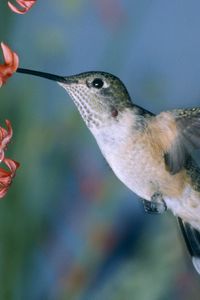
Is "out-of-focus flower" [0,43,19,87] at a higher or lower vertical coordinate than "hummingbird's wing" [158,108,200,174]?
higher

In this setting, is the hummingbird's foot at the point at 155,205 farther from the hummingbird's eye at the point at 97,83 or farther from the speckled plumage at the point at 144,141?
the hummingbird's eye at the point at 97,83

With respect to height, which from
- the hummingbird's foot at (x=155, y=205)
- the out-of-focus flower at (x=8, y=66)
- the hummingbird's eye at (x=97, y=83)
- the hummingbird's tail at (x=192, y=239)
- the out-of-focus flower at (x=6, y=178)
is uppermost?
the out-of-focus flower at (x=8, y=66)

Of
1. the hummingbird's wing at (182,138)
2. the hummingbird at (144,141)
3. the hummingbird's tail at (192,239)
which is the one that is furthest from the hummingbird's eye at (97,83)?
the hummingbird's tail at (192,239)

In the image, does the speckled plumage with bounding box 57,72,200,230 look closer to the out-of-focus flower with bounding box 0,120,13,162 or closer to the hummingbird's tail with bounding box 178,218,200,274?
the hummingbird's tail with bounding box 178,218,200,274

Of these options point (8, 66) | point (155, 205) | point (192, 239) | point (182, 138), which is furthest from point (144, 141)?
point (8, 66)

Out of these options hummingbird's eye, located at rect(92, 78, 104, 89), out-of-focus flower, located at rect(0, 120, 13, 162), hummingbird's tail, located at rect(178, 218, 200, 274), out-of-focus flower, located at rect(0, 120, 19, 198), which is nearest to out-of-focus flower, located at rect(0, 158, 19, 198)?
out-of-focus flower, located at rect(0, 120, 19, 198)

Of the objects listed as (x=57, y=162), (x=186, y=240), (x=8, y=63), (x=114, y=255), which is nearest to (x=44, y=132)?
(x=57, y=162)

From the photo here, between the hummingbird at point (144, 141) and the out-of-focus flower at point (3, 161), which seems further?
the hummingbird at point (144, 141)

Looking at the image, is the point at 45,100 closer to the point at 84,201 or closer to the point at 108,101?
the point at 84,201
